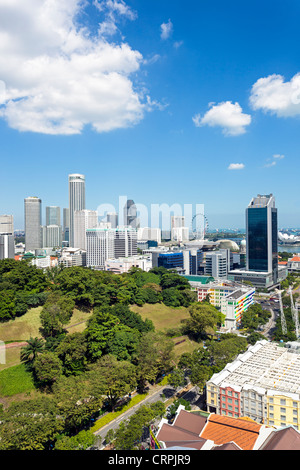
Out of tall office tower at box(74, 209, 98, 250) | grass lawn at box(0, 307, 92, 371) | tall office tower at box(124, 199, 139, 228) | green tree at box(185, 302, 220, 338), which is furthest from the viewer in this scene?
tall office tower at box(124, 199, 139, 228)

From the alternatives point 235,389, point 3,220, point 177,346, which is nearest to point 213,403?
point 235,389

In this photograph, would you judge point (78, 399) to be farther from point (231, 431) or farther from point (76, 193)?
point (76, 193)

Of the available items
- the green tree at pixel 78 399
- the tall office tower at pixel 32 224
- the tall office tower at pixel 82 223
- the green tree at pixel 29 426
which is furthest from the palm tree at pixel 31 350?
the tall office tower at pixel 32 224

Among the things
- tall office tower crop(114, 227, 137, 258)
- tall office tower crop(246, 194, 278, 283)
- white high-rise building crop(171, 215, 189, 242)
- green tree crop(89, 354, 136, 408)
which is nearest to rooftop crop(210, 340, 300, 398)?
green tree crop(89, 354, 136, 408)

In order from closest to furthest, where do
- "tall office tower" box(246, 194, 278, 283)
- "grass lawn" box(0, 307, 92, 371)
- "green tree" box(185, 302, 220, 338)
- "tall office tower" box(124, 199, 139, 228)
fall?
"grass lawn" box(0, 307, 92, 371)
"green tree" box(185, 302, 220, 338)
"tall office tower" box(246, 194, 278, 283)
"tall office tower" box(124, 199, 139, 228)

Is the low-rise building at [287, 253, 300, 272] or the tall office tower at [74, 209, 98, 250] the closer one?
the low-rise building at [287, 253, 300, 272]

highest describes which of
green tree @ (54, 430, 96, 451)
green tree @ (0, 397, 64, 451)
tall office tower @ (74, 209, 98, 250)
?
tall office tower @ (74, 209, 98, 250)

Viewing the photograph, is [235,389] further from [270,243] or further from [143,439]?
[270,243]

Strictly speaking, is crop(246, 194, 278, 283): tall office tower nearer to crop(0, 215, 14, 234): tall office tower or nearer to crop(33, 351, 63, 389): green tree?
crop(33, 351, 63, 389): green tree
